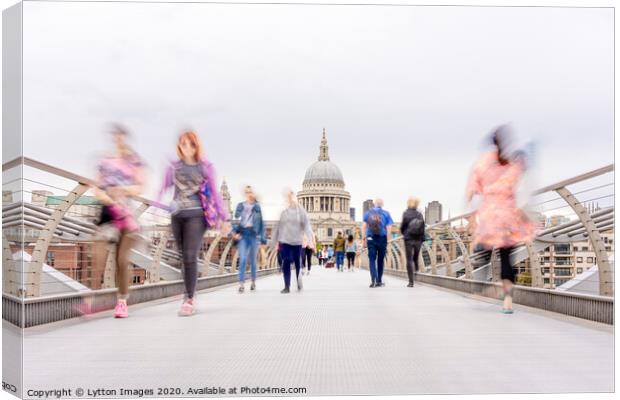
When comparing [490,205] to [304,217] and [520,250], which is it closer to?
[520,250]

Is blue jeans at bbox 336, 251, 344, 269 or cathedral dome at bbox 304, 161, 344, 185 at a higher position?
cathedral dome at bbox 304, 161, 344, 185

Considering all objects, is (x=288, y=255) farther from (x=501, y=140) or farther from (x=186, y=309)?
(x=501, y=140)

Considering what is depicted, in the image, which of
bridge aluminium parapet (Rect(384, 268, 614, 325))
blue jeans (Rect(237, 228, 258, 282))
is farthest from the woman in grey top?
bridge aluminium parapet (Rect(384, 268, 614, 325))

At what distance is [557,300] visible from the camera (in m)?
6.84

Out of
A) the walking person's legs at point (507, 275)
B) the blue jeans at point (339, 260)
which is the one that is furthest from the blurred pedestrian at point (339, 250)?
the walking person's legs at point (507, 275)

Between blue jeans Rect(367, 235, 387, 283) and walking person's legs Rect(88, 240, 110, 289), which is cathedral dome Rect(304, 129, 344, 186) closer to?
blue jeans Rect(367, 235, 387, 283)

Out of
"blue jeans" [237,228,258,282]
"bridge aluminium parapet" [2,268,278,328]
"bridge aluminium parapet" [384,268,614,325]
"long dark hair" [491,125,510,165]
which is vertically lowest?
"bridge aluminium parapet" [384,268,614,325]

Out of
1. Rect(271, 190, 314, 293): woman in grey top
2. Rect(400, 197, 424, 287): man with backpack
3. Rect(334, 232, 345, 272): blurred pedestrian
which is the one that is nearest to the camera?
Rect(271, 190, 314, 293): woman in grey top

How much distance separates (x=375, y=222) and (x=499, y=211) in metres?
5.91

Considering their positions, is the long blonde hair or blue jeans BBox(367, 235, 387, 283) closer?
the long blonde hair

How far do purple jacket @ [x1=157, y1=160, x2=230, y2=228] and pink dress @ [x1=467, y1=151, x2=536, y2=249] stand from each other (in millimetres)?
2077

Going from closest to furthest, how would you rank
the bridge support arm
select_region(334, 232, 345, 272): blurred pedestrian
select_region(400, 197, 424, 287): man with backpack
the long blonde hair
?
the long blonde hair, the bridge support arm, select_region(400, 197, 424, 287): man with backpack, select_region(334, 232, 345, 272): blurred pedestrian

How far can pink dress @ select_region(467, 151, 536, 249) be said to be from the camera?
666 cm

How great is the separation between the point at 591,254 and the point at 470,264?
4852 mm
